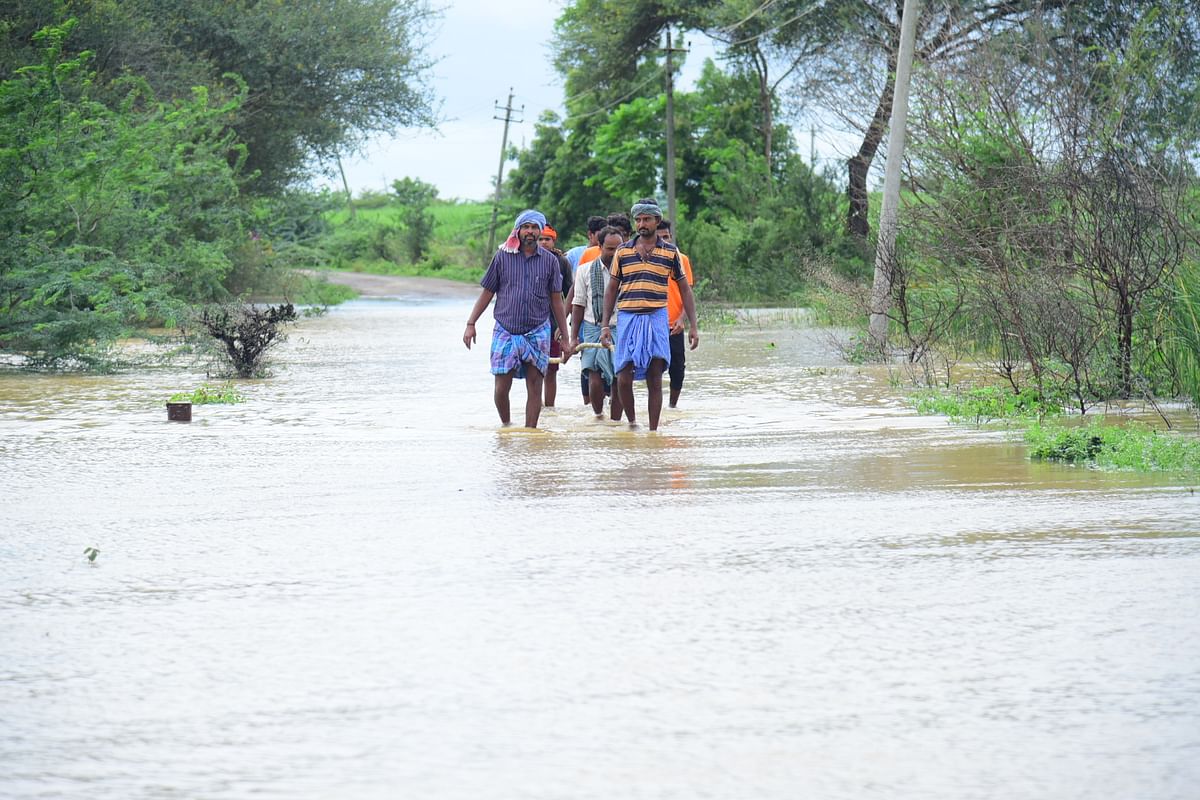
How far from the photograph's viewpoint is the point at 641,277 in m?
13.9

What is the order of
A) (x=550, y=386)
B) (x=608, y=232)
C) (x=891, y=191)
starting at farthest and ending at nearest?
(x=891, y=191) → (x=550, y=386) → (x=608, y=232)

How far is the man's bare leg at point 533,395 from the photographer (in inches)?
554

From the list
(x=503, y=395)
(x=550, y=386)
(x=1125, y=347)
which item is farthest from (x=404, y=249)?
(x=503, y=395)

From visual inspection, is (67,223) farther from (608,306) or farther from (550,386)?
(608,306)

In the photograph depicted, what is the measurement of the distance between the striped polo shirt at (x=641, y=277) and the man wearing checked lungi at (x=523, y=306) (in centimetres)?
58

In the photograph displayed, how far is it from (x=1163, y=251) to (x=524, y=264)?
5.62 m

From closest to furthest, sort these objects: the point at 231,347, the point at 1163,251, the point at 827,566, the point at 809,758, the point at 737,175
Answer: the point at 809,758 < the point at 827,566 < the point at 1163,251 < the point at 231,347 < the point at 737,175

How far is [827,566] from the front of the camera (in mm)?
7594

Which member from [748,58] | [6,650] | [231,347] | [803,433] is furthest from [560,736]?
[748,58]

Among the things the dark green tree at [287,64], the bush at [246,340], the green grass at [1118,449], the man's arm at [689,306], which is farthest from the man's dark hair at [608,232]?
the dark green tree at [287,64]

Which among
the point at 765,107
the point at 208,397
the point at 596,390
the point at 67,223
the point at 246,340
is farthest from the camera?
the point at 765,107

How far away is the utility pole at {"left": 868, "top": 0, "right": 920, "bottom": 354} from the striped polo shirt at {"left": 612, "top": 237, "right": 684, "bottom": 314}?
8.45 m

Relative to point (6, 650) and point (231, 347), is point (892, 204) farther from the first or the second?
point (6, 650)

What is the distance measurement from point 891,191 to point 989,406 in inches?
348
